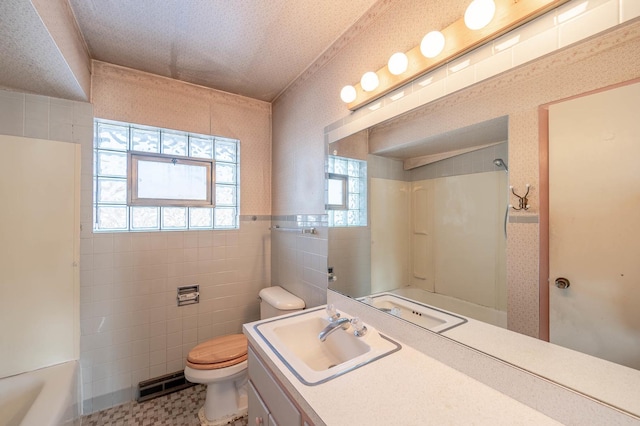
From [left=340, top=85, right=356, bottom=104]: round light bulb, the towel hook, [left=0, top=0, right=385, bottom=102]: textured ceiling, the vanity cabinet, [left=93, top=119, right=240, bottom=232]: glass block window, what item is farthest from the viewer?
[left=93, top=119, right=240, bottom=232]: glass block window

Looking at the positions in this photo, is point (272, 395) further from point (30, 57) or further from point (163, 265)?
point (30, 57)

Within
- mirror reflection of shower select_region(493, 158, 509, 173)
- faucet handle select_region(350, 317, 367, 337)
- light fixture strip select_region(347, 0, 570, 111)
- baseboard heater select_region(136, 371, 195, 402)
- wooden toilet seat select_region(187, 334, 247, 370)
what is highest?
light fixture strip select_region(347, 0, 570, 111)

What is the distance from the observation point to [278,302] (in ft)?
6.04

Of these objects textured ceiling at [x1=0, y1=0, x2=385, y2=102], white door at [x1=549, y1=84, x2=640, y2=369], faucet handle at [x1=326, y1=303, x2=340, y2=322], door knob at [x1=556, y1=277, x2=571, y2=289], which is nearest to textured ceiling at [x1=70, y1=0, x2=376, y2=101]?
textured ceiling at [x1=0, y1=0, x2=385, y2=102]

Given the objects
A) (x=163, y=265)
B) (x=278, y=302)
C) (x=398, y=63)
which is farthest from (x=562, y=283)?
(x=163, y=265)

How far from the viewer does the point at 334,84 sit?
5.17ft

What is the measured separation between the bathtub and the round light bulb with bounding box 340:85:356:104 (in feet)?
6.86

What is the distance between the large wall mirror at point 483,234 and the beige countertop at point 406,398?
0.39 feet

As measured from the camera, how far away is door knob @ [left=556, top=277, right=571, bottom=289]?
0.67 m

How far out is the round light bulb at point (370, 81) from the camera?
1233 millimetres

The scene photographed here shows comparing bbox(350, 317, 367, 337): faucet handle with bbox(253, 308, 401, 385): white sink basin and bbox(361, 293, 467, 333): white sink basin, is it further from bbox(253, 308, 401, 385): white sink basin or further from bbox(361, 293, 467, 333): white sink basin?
bbox(361, 293, 467, 333): white sink basin

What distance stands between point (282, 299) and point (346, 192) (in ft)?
3.17

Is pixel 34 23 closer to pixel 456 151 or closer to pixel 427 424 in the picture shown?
pixel 456 151

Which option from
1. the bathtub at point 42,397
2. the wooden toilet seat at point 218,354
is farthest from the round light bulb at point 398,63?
the bathtub at point 42,397
